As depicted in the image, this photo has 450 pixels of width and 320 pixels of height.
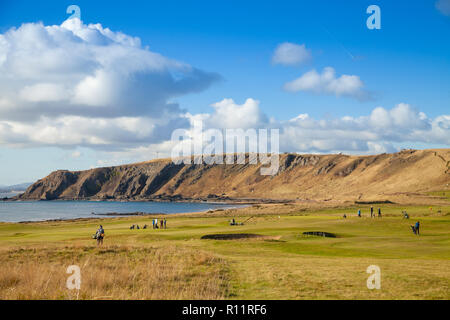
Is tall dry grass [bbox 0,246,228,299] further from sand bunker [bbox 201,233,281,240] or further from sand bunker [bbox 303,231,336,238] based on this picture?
sand bunker [bbox 303,231,336,238]

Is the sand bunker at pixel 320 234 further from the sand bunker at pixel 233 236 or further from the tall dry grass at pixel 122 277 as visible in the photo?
the tall dry grass at pixel 122 277

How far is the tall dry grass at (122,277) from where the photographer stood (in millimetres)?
12492

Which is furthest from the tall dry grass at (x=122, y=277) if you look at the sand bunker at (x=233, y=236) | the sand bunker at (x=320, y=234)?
the sand bunker at (x=320, y=234)

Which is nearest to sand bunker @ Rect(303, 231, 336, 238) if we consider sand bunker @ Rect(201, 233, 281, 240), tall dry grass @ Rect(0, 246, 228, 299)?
sand bunker @ Rect(201, 233, 281, 240)

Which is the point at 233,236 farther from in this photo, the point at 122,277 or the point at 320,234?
the point at 122,277

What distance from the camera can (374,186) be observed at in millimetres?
179000

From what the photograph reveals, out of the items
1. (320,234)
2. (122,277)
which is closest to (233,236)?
(320,234)

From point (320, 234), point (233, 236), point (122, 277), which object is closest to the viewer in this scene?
point (122, 277)

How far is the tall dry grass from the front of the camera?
12.5 meters

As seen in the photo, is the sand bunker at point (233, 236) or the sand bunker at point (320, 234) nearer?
the sand bunker at point (233, 236)

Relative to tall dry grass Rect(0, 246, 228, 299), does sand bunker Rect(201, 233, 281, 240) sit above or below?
below

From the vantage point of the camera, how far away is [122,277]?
15.1m
